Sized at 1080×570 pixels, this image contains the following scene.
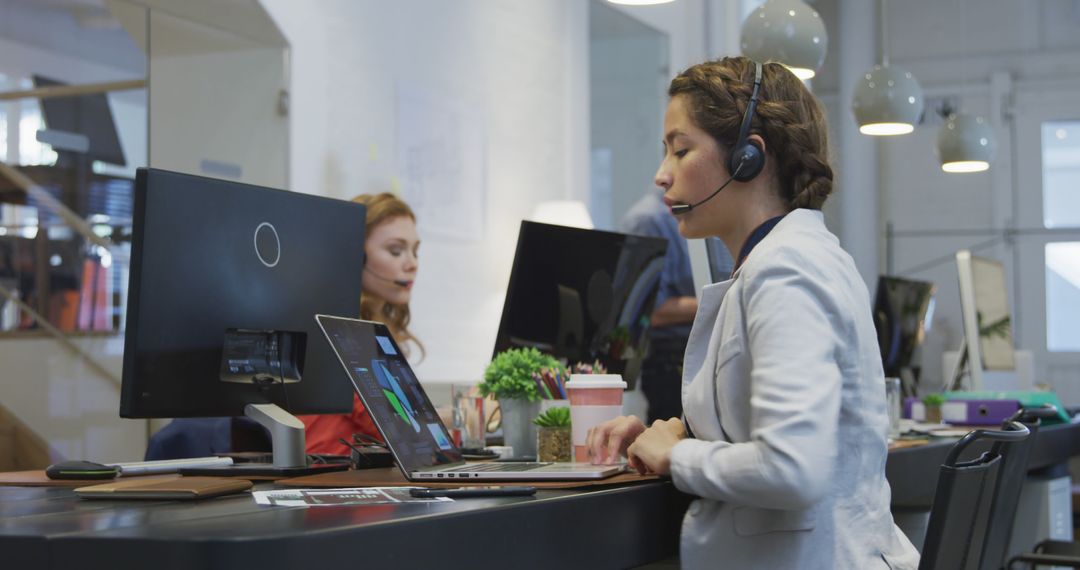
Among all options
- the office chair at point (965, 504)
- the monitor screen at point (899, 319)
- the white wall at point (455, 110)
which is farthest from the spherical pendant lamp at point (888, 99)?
the office chair at point (965, 504)

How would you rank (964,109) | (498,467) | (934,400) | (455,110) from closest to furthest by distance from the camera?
(498,467) → (934,400) → (455,110) → (964,109)

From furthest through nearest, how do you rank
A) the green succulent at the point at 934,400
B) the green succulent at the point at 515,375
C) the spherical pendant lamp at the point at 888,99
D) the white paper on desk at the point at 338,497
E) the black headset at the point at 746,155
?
1. the spherical pendant lamp at the point at 888,99
2. the green succulent at the point at 934,400
3. the green succulent at the point at 515,375
4. the black headset at the point at 746,155
5. the white paper on desk at the point at 338,497

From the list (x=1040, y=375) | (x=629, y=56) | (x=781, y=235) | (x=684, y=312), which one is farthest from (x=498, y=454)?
(x=1040, y=375)

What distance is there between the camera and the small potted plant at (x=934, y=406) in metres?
3.63

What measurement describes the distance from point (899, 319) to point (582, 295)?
1.98 meters

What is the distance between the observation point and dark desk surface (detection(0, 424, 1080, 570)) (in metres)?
1.03

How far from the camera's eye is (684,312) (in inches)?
159

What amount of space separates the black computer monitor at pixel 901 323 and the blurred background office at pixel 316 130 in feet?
1.77

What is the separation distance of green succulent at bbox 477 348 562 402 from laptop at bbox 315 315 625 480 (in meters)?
0.19

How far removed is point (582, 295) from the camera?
8.05 ft

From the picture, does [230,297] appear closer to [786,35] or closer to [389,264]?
[389,264]

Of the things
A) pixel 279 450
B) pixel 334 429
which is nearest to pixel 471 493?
pixel 279 450

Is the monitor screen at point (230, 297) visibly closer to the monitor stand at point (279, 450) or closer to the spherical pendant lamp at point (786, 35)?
the monitor stand at point (279, 450)

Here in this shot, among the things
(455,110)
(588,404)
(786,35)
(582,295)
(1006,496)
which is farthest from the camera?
(455,110)
